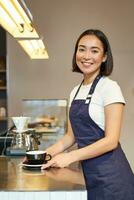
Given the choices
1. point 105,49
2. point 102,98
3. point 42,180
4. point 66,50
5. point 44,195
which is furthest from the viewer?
point 66,50

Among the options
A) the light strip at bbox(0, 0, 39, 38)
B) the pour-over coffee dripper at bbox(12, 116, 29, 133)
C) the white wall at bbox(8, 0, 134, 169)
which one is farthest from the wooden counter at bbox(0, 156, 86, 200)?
the white wall at bbox(8, 0, 134, 169)

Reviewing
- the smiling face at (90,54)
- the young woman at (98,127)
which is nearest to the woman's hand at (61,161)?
the young woman at (98,127)

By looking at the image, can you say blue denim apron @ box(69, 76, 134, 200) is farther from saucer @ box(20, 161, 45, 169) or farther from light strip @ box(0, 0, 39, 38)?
light strip @ box(0, 0, 39, 38)

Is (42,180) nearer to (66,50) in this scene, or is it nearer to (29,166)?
(29,166)

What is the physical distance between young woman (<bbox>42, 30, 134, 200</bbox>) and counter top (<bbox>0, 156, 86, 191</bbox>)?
60 millimetres

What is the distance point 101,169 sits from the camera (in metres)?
1.53

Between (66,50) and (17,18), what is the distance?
103 inches

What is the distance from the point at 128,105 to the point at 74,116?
9.24 feet

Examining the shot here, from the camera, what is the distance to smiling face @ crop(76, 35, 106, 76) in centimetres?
160

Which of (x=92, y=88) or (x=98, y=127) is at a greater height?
(x=92, y=88)

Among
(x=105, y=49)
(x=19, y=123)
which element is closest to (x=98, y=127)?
(x=105, y=49)

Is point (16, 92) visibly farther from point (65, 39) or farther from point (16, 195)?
point (16, 195)

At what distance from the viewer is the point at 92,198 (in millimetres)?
1535

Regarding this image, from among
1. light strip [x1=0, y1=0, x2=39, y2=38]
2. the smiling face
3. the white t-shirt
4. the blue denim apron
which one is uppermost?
light strip [x1=0, y1=0, x2=39, y2=38]
